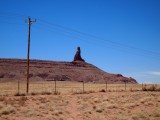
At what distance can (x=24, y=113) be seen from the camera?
64.9ft

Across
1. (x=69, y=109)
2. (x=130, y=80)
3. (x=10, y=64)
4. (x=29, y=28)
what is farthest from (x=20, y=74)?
(x=69, y=109)

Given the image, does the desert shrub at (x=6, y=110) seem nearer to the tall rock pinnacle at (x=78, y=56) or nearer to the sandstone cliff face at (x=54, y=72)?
the sandstone cliff face at (x=54, y=72)

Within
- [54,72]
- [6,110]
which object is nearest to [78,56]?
[54,72]

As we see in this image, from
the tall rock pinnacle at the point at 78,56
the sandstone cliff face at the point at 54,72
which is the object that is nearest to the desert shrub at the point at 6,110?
the sandstone cliff face at the point at 54,72

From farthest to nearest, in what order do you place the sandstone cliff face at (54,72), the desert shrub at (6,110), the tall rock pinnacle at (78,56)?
the tall rock pinnacle at (78,56) → the sandstone cliff face at (54,72) → the desert shrub at (6,110)

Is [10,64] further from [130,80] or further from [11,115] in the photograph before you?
[11,115]

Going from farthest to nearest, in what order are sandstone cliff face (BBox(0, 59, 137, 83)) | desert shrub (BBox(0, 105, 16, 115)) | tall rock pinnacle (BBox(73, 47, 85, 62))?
tall rock pinnacle (BBox(73, 47, 85, 62)), sandstone cliff face (BBox(0, 59, 137, 83)), desert shrub (BBox(0, 105, 16, 115))

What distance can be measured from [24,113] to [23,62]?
4958 inches

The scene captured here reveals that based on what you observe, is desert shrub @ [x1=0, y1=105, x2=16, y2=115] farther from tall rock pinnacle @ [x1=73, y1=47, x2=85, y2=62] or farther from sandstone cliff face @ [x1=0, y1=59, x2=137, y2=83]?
tall rock pinnacle @ [x1=73, y1=47, x2=85, y2=62]

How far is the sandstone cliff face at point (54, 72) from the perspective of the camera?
13075cm

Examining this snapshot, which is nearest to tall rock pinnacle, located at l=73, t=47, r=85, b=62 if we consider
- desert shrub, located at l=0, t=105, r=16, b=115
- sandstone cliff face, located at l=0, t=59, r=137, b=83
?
sandstone cliff face, located at l=0, t=59, r=137, b=83

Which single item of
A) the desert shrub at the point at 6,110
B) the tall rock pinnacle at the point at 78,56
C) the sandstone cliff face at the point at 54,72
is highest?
the tall rock pinnacle at the point at 78,56

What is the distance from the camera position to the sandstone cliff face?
13075 centimetres

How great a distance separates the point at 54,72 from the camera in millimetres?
144500
